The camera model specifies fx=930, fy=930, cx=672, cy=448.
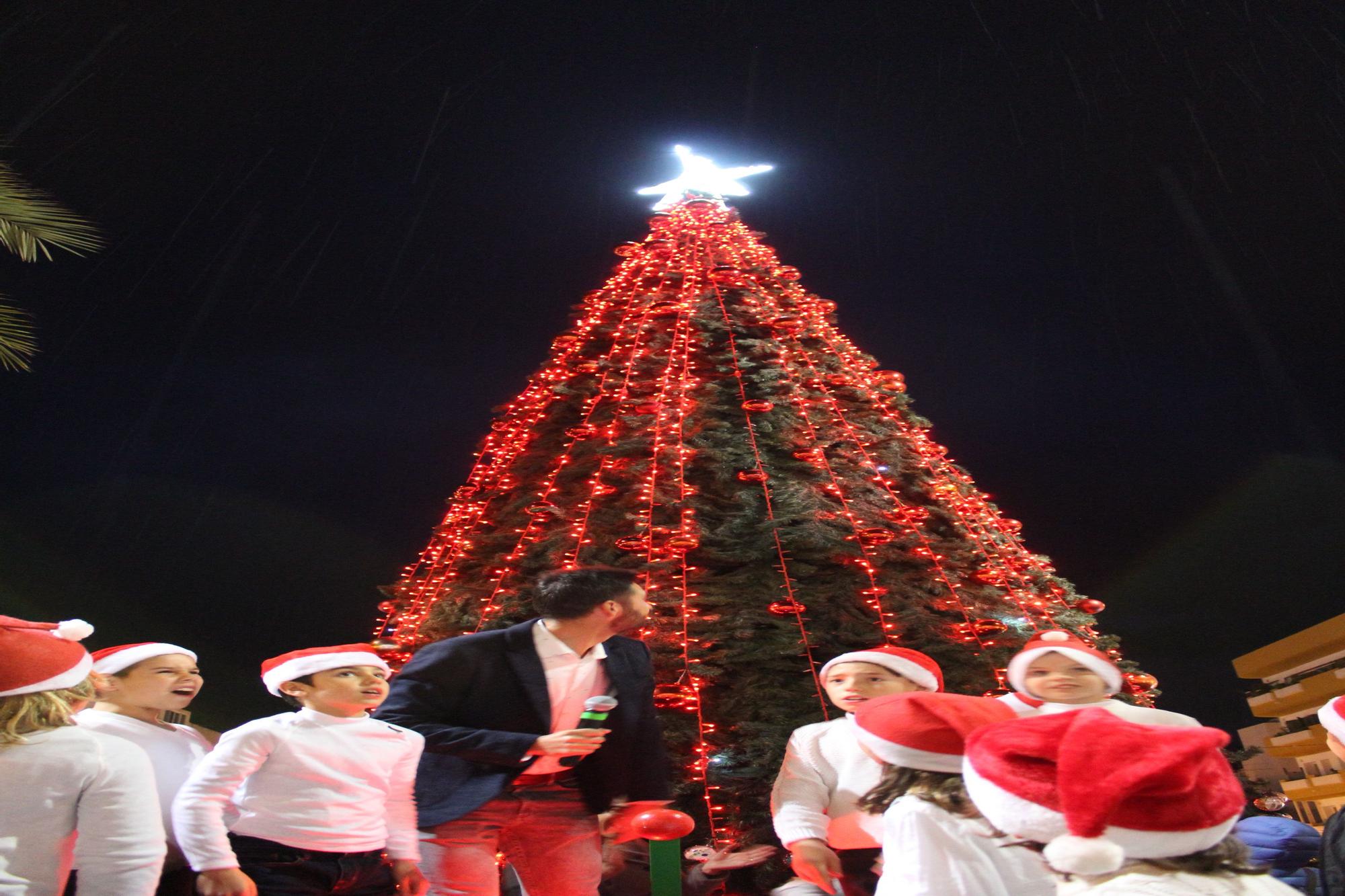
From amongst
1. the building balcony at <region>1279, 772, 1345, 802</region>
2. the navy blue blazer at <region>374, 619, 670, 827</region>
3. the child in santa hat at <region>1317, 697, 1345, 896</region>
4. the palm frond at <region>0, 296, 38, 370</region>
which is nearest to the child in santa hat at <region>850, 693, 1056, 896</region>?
the navy blue blazer at <region>374, 619, 670, 827</region>

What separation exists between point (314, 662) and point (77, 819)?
2.51ft

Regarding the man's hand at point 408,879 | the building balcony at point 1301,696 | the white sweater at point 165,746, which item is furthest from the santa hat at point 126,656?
the building balcony at point 1301,696

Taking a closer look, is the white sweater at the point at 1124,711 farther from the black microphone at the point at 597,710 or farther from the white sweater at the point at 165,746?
the white sweater at the point at 165,746

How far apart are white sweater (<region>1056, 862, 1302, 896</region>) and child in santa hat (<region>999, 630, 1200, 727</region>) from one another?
198cm

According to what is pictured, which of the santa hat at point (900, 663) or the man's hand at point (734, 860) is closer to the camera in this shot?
the santa hat at point (900, 663)

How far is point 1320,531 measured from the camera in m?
16.5

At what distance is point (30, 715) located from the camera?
2.40 m

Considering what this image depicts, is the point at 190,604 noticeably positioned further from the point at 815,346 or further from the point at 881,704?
the point at 881,704

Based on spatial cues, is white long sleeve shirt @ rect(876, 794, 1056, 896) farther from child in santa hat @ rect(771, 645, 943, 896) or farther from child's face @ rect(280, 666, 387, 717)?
child's face @ rect(280, 666, 387, 717)

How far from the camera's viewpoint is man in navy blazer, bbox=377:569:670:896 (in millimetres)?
2789

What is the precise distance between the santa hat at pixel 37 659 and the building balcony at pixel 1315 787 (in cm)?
2507

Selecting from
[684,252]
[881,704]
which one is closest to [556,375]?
[684,252]

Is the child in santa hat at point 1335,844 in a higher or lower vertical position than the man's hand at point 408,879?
higher

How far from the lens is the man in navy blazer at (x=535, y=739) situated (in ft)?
9.15
